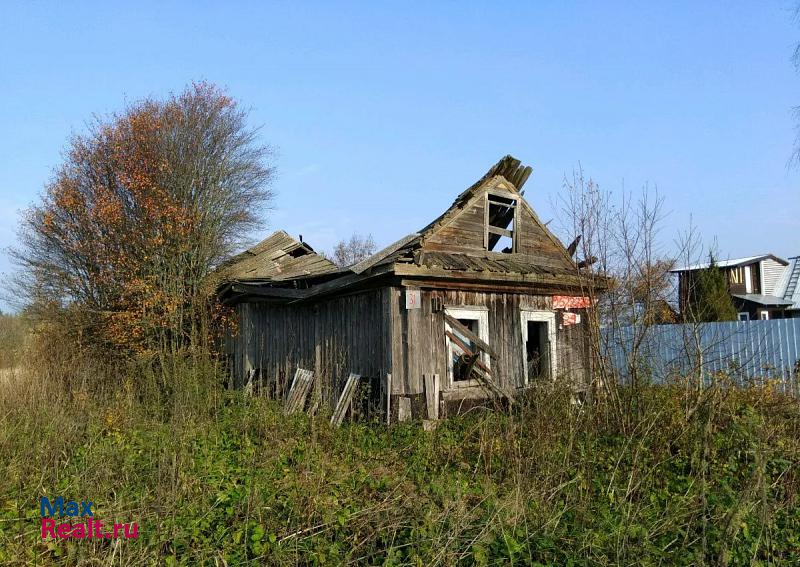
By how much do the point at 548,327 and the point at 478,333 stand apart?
192 cm

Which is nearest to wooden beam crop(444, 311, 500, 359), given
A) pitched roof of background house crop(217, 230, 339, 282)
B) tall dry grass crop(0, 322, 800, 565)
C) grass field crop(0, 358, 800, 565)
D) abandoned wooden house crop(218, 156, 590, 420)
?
abandoned wooden house crop(218, 156, 590, 420)

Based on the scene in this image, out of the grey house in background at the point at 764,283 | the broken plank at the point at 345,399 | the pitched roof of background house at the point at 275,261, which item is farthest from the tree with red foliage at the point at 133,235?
the grey house in background at the point at 764,283

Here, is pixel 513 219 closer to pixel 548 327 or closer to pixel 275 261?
pixel 548 327

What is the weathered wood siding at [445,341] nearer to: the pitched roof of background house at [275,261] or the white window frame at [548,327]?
the white window frame at [548,327]

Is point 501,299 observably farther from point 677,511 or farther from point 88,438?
point 88,438

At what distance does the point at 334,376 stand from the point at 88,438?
14.8 feet

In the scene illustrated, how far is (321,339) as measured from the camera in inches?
423

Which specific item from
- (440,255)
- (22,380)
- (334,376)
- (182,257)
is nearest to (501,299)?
(440,255)

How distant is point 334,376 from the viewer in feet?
33.7

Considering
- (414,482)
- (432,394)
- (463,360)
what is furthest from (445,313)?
(414,482)

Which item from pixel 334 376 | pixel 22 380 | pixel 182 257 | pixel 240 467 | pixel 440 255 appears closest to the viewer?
pixel 240 467

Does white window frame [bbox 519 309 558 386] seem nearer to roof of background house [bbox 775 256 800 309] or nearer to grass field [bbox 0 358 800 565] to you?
grass field [bbox 0 358 800 565]

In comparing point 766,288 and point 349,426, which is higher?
point 766,288

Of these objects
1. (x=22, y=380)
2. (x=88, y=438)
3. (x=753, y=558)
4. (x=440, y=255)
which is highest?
(x=440, y=255)
